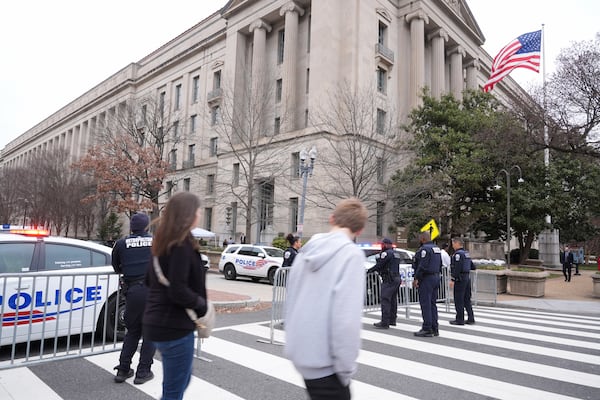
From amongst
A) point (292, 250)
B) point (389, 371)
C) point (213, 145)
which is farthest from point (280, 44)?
point (389, 371)

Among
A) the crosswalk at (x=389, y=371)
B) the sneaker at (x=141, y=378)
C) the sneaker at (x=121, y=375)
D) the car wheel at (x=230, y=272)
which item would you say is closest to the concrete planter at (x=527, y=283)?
the crosswalk at (x=389, y=371)

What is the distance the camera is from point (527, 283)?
1603 cm

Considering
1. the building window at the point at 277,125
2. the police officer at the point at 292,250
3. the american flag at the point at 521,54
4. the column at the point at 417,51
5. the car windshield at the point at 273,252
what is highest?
the column at the point at 417,51

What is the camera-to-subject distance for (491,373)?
18.2 feet

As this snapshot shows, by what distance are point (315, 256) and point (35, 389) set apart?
4.03 metres

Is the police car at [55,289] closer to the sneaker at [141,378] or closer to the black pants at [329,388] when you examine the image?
the sneaker at [141,378]

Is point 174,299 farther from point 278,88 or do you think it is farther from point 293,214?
point 278,88

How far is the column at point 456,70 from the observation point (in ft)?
151

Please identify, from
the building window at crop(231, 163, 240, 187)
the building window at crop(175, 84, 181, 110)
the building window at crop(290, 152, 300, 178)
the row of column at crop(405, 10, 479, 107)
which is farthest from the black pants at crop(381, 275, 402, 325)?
the building window at crop(175, 84, 181, 110)

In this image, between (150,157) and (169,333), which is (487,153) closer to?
(150,157)

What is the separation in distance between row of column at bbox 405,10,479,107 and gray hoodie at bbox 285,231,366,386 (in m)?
35.5

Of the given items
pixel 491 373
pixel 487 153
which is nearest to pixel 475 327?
pixel 491 373

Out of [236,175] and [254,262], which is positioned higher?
[236,175]

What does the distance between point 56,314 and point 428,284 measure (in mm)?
6178
